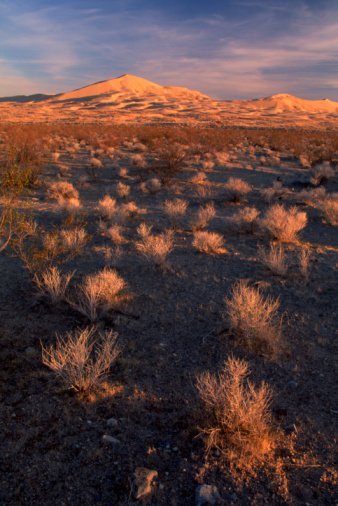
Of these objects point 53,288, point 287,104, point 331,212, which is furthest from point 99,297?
point 287,104

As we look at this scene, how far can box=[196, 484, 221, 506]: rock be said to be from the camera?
2.61 meters

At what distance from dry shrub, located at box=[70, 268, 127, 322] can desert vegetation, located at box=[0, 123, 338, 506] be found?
0.02m

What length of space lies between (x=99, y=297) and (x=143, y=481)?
291 cm

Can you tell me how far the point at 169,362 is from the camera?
168 inches

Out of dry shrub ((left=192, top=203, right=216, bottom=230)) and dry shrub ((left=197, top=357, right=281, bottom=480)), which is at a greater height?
dry shrub ((left=192, top=203, right=216, bottom=230))

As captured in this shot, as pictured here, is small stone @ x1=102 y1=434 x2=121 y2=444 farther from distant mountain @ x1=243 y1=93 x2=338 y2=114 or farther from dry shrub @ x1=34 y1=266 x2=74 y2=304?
distant mountain @ x1=243 y1=93 x2=338 y2=114

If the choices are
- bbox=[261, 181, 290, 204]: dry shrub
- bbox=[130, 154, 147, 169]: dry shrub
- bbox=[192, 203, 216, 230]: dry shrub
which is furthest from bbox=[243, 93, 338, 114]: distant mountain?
bbox=[192, 203, 216, 230]: dry shrub

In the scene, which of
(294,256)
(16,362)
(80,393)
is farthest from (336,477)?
(294,256)

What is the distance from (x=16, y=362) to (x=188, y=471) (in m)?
2.21

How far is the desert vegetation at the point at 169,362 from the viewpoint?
2.86 m

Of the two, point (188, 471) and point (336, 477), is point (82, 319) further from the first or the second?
point (336, 477)

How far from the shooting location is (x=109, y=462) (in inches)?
116

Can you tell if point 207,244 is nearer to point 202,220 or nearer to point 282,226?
point 202,220

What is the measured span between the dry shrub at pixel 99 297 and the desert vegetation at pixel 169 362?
2cm
